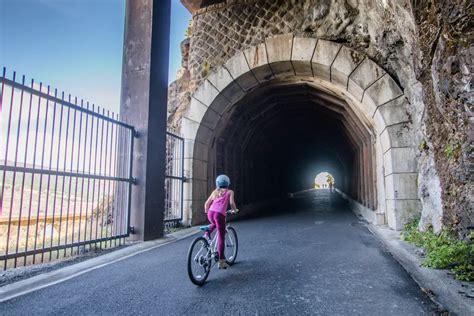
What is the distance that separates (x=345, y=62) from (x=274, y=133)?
805 cm

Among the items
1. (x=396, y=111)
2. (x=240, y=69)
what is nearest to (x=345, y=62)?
(x=396, y=111)

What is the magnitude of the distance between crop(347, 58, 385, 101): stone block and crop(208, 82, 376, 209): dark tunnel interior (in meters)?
2.03

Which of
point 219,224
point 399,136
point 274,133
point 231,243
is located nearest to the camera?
point 219,224

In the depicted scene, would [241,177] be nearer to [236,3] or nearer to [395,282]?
[236,3]

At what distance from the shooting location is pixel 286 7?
33.2ft

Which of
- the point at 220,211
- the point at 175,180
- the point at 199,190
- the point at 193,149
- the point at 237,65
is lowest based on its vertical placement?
the point at 220,211

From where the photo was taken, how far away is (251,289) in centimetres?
395

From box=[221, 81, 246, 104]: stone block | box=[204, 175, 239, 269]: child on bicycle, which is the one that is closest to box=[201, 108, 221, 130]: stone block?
box=[221, 81, 246, 104]: stone block

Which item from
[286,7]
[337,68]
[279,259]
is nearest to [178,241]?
[279,259]

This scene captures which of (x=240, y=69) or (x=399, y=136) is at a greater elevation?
(x=240, y=69)

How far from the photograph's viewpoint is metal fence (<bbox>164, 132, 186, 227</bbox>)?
9867mm

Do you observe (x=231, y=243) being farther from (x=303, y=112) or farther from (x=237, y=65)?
(x=303, y=112)

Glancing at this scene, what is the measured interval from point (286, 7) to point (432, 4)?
566 cm

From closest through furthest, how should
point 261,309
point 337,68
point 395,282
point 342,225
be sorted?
point 261,309 → point 395,282 → point 337,68 → point 342,225
